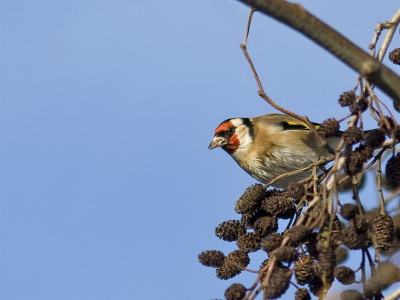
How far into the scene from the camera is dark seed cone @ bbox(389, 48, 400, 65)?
2672mm

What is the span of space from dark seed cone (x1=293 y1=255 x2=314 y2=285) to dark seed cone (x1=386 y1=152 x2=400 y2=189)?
462 millimetres

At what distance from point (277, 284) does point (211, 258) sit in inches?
14.8

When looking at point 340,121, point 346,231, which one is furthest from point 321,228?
point 340,121

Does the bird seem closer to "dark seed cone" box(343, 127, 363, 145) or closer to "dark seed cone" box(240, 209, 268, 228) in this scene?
"dark seed cone" box(240, 209, 268, 228)

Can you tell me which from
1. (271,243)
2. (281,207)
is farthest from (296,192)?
(271,243)

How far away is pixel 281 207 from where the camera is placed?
8.19 feet

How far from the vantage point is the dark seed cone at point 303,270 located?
215 cm

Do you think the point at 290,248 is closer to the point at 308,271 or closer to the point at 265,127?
the point at 308,271

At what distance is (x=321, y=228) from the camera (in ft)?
6.86

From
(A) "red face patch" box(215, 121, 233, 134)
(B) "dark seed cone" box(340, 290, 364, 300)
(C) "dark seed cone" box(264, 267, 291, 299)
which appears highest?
(A) "red face patch" box(215, 121, 233, 134)

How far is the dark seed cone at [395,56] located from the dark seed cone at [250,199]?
2.48 feet

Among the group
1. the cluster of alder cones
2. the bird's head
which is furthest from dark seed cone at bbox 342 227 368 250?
the bird's head

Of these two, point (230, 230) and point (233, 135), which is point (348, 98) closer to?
point (230, 230)

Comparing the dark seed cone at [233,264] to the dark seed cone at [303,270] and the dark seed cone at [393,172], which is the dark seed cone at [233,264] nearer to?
the dark seed cone at [303,270]
